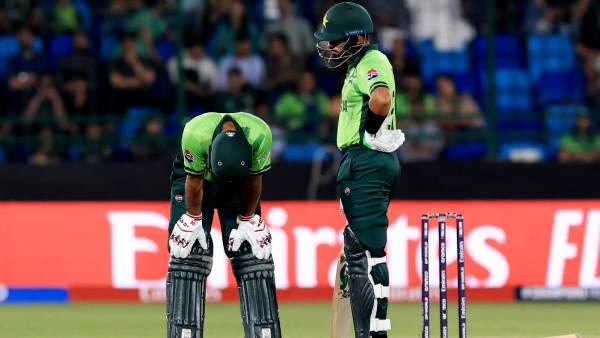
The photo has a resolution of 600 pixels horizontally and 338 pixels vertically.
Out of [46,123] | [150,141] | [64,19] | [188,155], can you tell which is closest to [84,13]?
[64,19]

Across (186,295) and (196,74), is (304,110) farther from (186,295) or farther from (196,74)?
(186,295)

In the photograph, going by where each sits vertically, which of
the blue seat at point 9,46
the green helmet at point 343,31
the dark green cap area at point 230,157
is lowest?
the dark green cap area at point 230,157

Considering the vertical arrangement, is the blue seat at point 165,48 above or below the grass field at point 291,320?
above

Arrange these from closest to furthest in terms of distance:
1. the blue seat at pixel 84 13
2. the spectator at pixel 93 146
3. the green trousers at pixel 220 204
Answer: the green trousers at pixel 220 204, the spectator at pixel 93 146, the blue seat at pixel 84 13

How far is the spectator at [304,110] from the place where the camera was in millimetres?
14586

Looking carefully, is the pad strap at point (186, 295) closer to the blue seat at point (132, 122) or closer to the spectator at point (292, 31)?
the blue seat at point (132, 122)

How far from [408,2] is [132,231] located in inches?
175

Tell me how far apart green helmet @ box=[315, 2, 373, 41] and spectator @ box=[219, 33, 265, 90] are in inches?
259

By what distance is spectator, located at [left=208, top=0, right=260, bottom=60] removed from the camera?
594 inches

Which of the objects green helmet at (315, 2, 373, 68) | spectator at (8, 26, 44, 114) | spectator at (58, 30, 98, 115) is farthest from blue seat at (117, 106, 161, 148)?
green helmet at (315, 2, 373, 68)

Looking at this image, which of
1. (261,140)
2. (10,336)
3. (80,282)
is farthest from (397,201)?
(261,140)

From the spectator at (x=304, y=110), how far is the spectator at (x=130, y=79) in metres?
1.54

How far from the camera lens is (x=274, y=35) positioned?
15031 mm

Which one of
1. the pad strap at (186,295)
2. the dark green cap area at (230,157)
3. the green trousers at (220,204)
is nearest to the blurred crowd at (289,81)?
the green trousers at (220,204)
